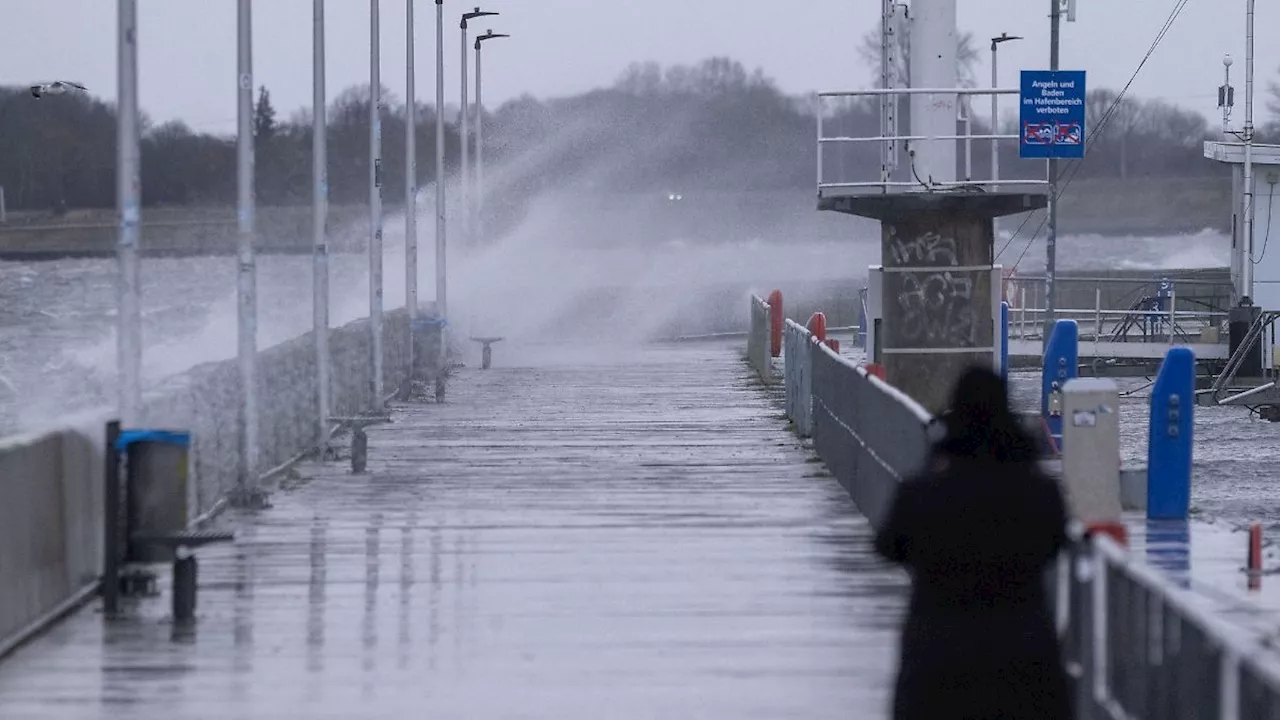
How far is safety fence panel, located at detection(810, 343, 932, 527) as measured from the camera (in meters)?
13.1

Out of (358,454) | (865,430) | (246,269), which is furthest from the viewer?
(358,454)

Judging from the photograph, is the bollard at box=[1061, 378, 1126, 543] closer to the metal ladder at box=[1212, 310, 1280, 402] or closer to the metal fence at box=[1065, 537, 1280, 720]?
the metal fence at box=[1065, 537, 1280, 720]

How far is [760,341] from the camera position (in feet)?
119

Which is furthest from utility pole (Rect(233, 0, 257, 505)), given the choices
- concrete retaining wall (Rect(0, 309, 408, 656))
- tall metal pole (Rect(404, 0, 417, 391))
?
tall metal pole (Rect(404, 0, 417, 391))

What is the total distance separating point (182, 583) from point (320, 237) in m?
10.8

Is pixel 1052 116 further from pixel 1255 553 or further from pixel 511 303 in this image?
pixel 511 303

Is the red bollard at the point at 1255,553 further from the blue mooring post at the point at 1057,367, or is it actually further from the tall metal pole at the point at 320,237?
the tall metal pole at the point at 320,237

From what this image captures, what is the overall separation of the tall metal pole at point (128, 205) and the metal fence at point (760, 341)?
2062 cm

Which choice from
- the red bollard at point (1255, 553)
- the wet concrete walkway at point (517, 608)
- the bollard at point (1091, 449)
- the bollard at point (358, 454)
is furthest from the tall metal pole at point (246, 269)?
the red bollard at point (1255, 553)

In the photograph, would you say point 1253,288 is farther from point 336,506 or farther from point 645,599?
point 645,599

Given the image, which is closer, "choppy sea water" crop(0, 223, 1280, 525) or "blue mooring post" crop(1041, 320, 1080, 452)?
"blue mooring post" crop(1041, 320, 1080, 452)

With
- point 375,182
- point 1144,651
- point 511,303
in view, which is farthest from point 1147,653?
point 511,303

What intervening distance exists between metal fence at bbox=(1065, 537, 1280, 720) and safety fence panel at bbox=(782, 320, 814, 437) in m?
14.5

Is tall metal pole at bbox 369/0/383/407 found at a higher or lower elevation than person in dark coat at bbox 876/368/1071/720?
higher
